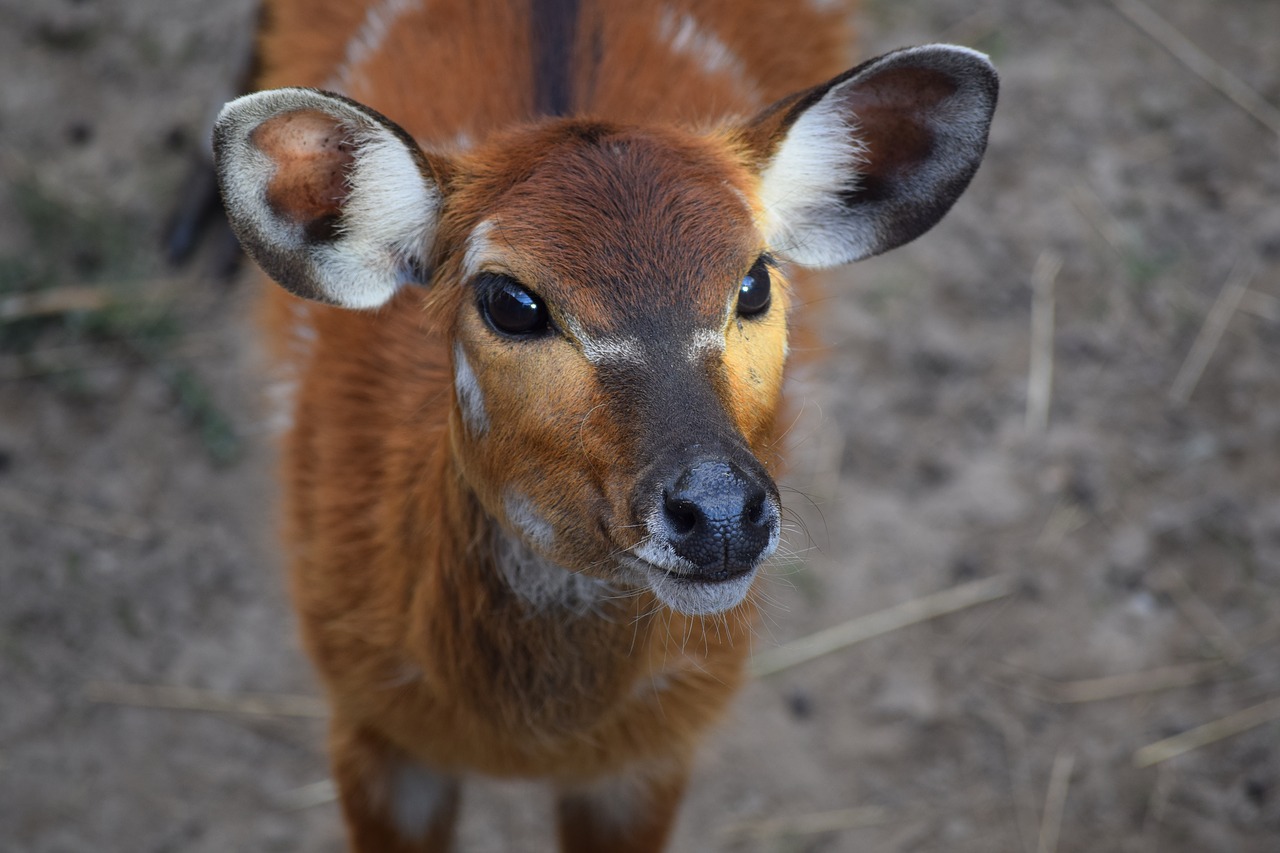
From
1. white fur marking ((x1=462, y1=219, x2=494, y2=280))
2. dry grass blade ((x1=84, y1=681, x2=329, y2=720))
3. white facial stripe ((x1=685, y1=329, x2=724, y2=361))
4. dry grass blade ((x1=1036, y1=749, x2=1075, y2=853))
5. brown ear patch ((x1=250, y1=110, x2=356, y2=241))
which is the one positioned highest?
brown ear patch ((x1=250, y1=110, x2=356, y2=241))

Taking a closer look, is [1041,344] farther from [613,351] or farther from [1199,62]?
[613,351]

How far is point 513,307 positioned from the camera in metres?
2.07

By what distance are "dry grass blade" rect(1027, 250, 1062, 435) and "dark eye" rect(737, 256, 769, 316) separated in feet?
8.56

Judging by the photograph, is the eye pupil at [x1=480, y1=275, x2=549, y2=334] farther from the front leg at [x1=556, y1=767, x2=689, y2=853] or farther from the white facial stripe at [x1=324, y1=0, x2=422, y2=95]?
the white facial stripe at [x1=324, y1=0, x2=422, y2=95]

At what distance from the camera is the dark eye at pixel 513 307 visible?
81.0 inches

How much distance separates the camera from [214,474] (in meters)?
4.32

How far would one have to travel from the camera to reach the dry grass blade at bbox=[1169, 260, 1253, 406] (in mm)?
4473

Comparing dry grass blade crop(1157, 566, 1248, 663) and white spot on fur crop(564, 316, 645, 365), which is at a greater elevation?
white spot on fur crop(564, 316, 645, 365)

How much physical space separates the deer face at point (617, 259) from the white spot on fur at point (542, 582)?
0.10 metres

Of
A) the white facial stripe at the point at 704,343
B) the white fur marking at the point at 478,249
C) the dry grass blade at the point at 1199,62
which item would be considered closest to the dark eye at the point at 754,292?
the white facial stripe at the point at 704,343

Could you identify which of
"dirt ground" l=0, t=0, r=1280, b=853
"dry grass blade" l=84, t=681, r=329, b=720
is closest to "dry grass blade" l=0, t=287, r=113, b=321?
"dirt ground" l=0, t=0, r=1280, b=853

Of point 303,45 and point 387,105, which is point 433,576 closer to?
point 387,105

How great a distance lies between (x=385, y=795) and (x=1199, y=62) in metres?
4.63

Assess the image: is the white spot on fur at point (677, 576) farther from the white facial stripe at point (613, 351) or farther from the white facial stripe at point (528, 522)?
the white facial stripe at point (613, 351)
